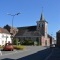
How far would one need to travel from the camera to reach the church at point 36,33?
423 ft

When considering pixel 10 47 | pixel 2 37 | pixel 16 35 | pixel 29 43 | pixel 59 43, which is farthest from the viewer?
pixel 16 35

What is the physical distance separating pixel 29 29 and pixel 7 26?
13.0 m

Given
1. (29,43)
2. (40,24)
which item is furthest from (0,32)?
(40,24)

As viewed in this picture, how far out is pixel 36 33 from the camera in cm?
13125

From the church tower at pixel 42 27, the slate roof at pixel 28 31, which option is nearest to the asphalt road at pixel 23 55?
the slate roof at pixel 28 31

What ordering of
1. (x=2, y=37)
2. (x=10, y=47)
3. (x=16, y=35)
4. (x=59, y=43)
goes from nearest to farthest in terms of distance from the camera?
(x=10, y=47)
(x=2, y=37)
(x=59, y=43)
(x=16, y=35)

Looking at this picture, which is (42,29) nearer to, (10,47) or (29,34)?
(29,34)

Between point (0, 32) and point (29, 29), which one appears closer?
point (0, 32)

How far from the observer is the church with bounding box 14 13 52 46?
12900 centimetres

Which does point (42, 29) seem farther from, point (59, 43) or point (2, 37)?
point (2, 37)

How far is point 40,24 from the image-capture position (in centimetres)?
13912

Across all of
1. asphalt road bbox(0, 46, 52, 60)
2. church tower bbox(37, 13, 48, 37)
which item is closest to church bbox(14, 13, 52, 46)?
church tower bbox(37, 13, 48, 37)

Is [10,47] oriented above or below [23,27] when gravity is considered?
below

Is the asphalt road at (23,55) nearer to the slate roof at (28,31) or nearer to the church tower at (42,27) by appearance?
the slate roof at (28,31)
